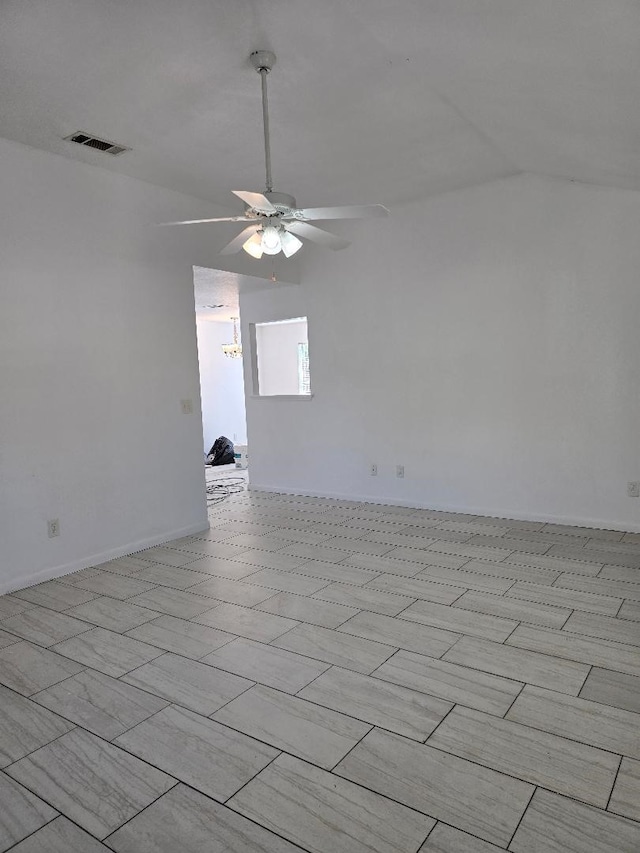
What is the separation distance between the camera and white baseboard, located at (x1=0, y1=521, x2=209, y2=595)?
12.0 ft

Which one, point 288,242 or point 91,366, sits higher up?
point 288,242

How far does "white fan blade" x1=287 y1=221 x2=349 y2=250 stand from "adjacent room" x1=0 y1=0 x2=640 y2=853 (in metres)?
0.02

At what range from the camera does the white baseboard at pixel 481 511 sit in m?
4.45

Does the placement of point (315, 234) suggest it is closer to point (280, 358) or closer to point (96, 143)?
point (96, 143)

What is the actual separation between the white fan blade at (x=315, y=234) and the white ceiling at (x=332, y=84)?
73 centimetres

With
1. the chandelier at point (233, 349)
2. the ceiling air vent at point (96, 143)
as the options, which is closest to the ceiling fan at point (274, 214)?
the ceiling air vent at point (96, 143)

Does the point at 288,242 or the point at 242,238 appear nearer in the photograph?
the point at 288,242

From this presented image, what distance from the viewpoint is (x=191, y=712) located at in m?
2.22

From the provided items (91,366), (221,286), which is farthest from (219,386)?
(91,366)

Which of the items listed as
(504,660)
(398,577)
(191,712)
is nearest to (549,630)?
(504,660)

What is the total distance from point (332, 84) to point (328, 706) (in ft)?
9.71

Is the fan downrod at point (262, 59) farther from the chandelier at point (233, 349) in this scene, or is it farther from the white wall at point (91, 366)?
the chandelier at point (233, 349)

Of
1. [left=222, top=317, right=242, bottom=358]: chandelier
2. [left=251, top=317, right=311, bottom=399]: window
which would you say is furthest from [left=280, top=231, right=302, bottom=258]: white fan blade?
[left=222, top=317, right=242, bottom=358]: chandelier

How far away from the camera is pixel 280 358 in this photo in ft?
24.7
